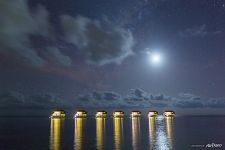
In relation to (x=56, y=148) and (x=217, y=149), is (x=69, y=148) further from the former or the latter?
(x=217, y=149)

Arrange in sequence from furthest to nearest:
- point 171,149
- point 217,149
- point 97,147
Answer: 1. point 97,147
2. point 171,149
3. point 217,149

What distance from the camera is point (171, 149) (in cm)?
8262

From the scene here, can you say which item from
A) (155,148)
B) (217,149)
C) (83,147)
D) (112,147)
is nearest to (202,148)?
(217,149)

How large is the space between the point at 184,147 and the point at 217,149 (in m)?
10.3

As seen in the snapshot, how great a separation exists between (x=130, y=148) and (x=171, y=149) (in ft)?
40.1

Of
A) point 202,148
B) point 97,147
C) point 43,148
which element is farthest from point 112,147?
point 202,148

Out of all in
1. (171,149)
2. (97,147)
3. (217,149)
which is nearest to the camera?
(217,149)

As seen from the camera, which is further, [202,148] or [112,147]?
[112,147]

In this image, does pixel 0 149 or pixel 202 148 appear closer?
pixel 202 148

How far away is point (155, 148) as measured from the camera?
8500cm

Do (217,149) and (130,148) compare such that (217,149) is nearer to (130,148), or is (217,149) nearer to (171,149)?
(171,149)

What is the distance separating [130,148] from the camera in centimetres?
8494

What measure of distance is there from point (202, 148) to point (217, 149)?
16.5 ft

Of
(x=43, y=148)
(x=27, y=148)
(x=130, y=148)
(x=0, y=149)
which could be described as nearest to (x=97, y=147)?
(x=130, y=148)
